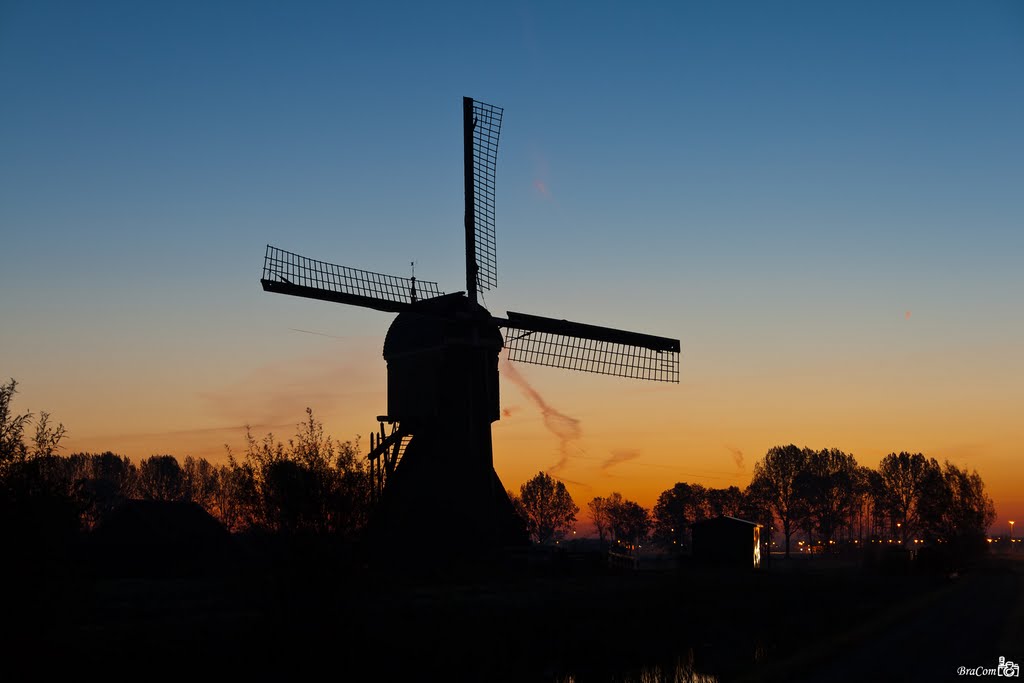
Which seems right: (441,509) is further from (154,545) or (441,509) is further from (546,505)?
(546,505)

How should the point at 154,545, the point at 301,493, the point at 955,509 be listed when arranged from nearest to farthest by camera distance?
1. the point at 301,493
2. the point at 154,545
3. the point at 955,509

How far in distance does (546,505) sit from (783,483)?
4546 cm

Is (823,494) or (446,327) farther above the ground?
(446,327)

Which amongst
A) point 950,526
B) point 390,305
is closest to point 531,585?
point 390,305

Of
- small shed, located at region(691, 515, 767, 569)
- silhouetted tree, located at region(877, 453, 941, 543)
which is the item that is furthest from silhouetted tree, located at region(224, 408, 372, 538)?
silhouetted tree, located at region(877, 453, 941, 543)

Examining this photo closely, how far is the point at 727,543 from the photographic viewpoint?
252ft

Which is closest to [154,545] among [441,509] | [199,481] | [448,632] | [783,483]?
[441,509]

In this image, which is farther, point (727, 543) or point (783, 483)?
point (783, 483)

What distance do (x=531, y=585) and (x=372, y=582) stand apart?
19586 millimetres

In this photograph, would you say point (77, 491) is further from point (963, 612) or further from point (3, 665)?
point (963, 612)

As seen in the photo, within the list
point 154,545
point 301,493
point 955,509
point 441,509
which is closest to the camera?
point 301,493

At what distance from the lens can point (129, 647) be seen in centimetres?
2331

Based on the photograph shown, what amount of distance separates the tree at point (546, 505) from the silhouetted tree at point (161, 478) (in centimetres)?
6484

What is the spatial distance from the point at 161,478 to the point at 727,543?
115 meters
